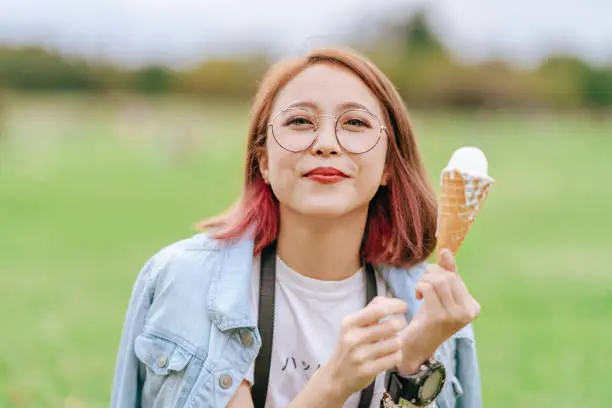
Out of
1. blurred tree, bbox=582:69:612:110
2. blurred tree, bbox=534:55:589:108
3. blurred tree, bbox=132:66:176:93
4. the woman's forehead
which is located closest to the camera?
the woman's forehead

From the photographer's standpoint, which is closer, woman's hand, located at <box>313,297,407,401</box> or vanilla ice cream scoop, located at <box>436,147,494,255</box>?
woman's hand, located at <box>313,297,407,401</box>

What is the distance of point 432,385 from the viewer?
2787 mm

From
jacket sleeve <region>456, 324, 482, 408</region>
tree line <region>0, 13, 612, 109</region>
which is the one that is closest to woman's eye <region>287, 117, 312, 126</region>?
jacket sleeve <region>456, 324, 482, 408</region>

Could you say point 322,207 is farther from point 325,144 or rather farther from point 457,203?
point 457,203

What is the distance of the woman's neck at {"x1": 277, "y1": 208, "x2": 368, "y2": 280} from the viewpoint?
9.81 ft

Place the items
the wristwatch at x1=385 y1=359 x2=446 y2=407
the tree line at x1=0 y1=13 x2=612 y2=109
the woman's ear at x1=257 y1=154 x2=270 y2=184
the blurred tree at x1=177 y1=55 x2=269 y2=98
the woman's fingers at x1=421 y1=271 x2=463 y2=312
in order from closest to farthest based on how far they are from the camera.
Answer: the woman's fingers at x1=421 y1=271 x2=463 y2=312 → the wristwatch at x1=385 y1=359 x2=446 y2=407 → the woman's ear at x1=257 y1=154 x2=270 y2=184 → the tree line at x1=0 y1=13 x2=612 y2=109 → the blurred tree at x1=177 y1=55 x2=269 y2=98

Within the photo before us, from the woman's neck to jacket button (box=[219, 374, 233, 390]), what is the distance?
1.63ft

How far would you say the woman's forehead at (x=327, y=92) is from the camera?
288cm

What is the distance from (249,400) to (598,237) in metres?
10.1

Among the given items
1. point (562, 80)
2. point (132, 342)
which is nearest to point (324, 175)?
point (132, 342)

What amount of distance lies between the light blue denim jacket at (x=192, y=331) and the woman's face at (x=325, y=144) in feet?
1.17

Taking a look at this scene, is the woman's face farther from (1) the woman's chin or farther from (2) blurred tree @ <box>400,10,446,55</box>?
(2) blurred tree @ <box>400,10,446,55</box>

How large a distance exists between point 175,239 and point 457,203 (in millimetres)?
8380

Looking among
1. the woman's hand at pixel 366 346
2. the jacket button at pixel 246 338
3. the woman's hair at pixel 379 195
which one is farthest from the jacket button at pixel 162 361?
the woman's hand at pixel 366 346
